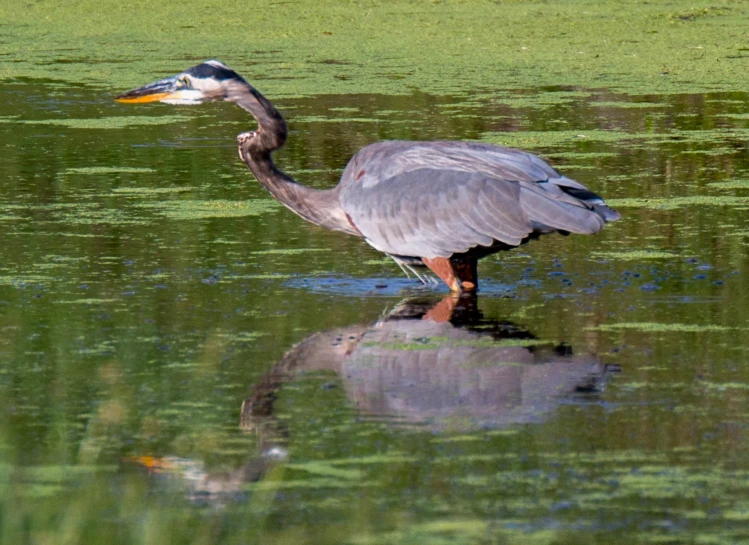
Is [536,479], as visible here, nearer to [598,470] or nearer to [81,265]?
[598,470]

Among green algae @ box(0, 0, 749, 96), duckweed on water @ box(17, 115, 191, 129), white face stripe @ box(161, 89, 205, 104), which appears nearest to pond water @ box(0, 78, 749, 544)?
white face stripe @ box(161, 89, 205, 104)

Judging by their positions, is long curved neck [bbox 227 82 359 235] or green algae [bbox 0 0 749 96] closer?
long curved neck [bbox 227 82 359 235]

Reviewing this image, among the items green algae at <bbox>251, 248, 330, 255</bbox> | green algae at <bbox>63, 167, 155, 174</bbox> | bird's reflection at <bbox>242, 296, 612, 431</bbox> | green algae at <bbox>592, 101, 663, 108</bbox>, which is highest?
bird's reflection at <bbox>242, 296, 612, 431</bbox>

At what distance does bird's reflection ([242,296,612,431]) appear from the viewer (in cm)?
464

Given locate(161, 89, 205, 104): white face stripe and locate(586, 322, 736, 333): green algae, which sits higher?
locate(161, 89, 205, 104): white face stripe

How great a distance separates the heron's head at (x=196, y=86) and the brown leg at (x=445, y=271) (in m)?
1.27

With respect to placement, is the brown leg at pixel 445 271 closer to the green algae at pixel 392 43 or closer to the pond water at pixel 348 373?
the pond water at pixel 348 373

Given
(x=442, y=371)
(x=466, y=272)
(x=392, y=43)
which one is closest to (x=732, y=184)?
(x=466, y=272)

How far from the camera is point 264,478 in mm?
4066

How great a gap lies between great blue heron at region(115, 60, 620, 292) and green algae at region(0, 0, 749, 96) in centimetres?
560

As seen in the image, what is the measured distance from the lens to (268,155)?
7016 mm

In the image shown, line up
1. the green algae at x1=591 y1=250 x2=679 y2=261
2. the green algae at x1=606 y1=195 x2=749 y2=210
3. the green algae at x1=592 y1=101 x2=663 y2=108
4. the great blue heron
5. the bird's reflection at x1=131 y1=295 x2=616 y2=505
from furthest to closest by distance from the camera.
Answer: the green algae at x1=592 y1=101 x2=663 y2=108, the green algae at x1=606 y1=195 x2=749 y2=210, the green algae at x1=591 y1=250 x2=679 y2=261, the great blue heron, the bird's reflection at x1=131 y1=295 x2=616 y2=505

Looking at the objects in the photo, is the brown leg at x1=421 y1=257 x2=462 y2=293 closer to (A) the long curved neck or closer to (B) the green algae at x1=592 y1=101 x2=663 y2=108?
(A) the long curved neck

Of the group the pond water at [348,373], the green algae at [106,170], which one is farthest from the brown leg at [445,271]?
the green algae at [106,170]
